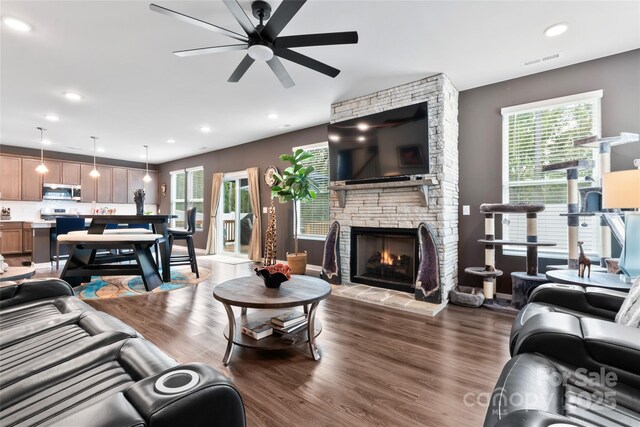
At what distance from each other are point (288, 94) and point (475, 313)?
3682mm

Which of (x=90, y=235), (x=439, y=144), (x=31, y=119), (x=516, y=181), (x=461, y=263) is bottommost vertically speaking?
(x=461, y=263)

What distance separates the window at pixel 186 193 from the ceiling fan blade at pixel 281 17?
6786 mm

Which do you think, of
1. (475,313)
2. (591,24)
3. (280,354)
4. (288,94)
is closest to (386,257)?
(475,313)

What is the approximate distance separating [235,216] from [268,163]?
1.80 m

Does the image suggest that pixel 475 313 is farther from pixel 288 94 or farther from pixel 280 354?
pixel 288 94

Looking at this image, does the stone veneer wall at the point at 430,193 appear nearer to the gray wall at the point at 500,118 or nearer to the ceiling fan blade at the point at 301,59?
the gray wall at the point at 500,118

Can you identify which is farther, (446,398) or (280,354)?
(280,354)

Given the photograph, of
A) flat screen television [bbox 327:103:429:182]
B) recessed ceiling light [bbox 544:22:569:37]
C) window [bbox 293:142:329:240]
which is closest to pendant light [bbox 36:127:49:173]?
window [bbox 293:142:329:240]

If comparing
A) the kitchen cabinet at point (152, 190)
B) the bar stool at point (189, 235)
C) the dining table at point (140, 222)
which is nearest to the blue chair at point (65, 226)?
the dining table at point (140, 222)

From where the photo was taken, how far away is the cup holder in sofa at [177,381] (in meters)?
0.72

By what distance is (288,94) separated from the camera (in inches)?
163

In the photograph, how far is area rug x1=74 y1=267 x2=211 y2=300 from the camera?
155 inches

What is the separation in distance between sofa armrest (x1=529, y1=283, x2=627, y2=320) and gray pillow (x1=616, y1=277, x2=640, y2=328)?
0.27 metres

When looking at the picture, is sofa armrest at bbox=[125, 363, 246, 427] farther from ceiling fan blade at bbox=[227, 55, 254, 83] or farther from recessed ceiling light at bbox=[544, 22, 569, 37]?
recessed ceiling light at bbox=[544, 22, 569, 37]
